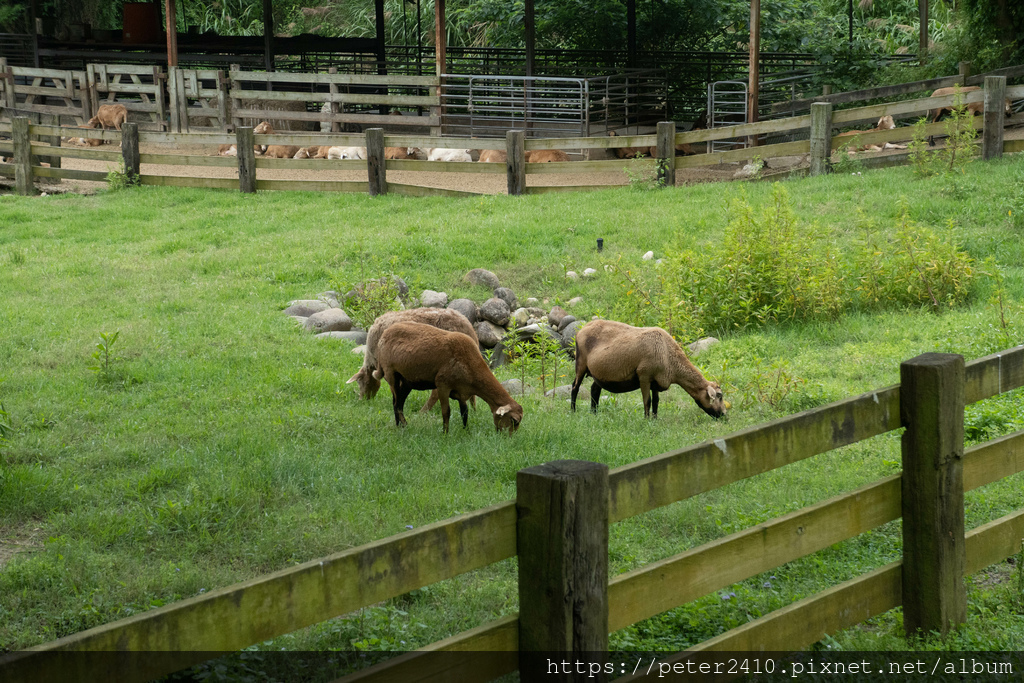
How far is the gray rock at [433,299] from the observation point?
10.2 m

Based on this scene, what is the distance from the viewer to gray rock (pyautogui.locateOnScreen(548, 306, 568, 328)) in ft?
32.6

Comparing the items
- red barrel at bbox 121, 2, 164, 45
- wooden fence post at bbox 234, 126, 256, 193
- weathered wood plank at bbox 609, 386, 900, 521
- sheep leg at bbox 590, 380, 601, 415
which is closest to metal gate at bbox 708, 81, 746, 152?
wooden fence post at bbox 234, 126, 256, 193

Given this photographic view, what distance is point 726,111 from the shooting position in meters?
22.9

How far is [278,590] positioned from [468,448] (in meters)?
3.77

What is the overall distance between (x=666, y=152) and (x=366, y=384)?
941cm

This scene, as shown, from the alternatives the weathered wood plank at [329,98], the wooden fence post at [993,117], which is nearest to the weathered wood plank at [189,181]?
the weathered wood plank at [329,98]

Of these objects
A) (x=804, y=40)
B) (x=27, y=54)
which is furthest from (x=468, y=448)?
(x=27, y=54)

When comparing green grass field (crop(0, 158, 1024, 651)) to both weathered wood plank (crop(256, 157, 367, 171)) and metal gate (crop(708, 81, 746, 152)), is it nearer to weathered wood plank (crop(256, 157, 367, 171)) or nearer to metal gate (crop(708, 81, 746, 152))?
weathered wood plank (crop(256, 157, 367, 171))

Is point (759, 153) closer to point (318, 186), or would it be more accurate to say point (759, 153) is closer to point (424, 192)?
point (424, 192)

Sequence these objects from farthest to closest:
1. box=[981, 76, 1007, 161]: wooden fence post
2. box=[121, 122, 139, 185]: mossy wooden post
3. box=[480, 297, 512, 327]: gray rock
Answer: box=[121, 122, 139, 185]: mossy wooden post, box=[981, 76, 1007, 161]: wooden fence post, box=[480, 297, 512, 327]: gray rock

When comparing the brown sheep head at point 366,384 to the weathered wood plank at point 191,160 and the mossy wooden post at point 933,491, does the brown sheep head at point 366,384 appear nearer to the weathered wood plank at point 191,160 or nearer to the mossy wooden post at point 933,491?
the mossy wooden post at point 933,491

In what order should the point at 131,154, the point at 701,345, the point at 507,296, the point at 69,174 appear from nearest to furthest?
the point at 701,345 → the point at 507,296 → the point at 131,154 → the point at 69,174

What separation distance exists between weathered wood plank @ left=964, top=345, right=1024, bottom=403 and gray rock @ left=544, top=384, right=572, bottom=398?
4.12m

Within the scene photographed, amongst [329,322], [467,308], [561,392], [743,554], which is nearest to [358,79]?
[467,308]
